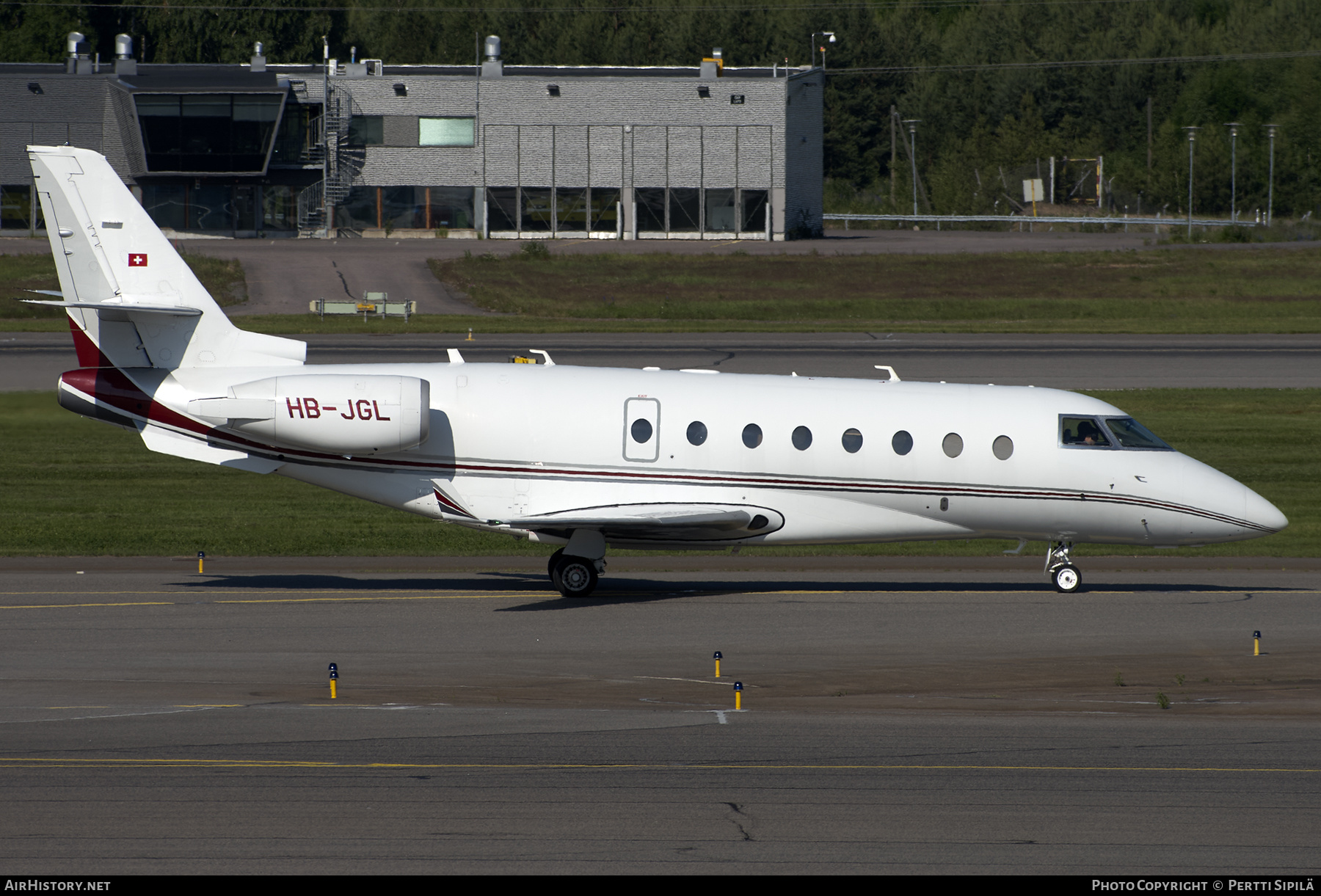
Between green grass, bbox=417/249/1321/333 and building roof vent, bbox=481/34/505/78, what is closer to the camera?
green grass, bbox=417/249/1321/333

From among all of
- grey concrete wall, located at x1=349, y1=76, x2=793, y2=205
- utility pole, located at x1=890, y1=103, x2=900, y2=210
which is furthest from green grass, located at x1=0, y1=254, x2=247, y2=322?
utility pole, located at x1=890, y1=103, x2=900, y2=210

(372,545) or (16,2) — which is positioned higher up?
(16,2)

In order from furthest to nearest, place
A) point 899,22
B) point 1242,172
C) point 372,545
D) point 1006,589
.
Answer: point 899,22
point 1242,172
point 372,545
point 1006,589

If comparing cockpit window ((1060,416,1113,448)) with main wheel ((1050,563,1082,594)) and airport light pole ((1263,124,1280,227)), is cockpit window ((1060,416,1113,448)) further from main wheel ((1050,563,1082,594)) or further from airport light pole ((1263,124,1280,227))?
airport light pole ((1263,124,1280,227))

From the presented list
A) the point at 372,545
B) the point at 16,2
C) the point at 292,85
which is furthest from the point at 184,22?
the point at 372,545

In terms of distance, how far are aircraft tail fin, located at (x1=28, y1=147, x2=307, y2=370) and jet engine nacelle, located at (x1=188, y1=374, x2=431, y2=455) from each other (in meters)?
0.88

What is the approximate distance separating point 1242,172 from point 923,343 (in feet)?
282

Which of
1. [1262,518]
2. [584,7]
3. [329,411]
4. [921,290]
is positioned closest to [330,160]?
[921,290]

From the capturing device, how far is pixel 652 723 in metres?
14.9

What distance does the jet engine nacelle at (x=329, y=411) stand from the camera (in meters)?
20.8

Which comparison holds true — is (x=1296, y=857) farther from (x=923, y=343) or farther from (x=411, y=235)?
(x=411, y=235)

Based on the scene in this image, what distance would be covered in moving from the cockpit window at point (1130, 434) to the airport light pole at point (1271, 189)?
9621 centimetres

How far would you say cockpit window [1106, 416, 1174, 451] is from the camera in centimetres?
2169

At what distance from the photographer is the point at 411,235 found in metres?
95.2
